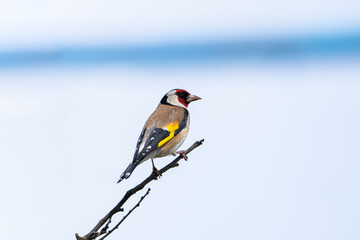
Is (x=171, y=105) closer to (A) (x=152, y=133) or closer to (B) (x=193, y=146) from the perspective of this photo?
(A) (x=152, y=133)

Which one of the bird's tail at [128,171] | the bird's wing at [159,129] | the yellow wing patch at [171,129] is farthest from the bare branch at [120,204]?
the yellow wing patch at [171,129]

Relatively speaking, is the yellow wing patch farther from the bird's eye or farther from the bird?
the bird's eye

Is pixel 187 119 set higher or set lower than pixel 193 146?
higher

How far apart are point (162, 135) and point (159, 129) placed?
0.12 metres

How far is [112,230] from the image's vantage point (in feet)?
9.54

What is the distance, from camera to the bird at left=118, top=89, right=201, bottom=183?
4.67 metres

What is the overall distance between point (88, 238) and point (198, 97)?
145 inches

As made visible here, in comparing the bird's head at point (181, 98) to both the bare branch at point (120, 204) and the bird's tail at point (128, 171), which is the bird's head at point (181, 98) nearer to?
the bird's tail at point (128, 171)

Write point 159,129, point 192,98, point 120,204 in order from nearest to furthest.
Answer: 1. point 120,204
2. point 159,129
3. point 192,98

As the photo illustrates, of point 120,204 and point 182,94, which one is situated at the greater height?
point 182,94

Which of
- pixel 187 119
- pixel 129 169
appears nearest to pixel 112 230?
pixel 129 169

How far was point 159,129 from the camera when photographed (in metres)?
5.17

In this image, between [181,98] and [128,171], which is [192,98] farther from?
[128,171]

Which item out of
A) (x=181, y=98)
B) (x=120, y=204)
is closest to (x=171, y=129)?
(x=181, y=98)
